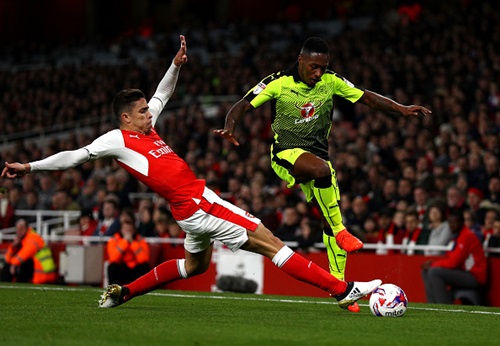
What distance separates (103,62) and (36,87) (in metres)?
2.66

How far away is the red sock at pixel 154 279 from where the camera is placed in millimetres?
8594

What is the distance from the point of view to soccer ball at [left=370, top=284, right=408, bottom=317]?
7996 millimetres

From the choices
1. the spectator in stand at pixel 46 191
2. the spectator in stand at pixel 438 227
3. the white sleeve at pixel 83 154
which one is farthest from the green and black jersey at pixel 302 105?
the spectator in stand at pixel 46 191

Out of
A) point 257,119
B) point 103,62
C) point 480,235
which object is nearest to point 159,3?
point 103,62

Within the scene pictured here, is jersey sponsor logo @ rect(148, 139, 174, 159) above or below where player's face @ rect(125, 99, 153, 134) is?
below

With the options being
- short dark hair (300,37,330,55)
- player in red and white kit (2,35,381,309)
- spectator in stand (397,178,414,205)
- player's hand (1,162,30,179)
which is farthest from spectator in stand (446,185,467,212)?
player's hand (1,162,30,179)

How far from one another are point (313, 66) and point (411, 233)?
19.2 feet

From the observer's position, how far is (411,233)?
14.0 metres

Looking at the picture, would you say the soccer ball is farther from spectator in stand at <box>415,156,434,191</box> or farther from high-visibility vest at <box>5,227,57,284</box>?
high-visibility vest at <box>5,227,57,284</box>

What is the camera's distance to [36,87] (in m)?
30.4

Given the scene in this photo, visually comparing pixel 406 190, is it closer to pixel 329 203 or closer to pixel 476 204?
pixel 476 204

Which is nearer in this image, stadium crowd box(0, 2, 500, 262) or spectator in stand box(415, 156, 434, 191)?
stadium crowd box(0, 2, 500, 262)

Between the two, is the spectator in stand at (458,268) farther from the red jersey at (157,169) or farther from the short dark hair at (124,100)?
the short dark hair at (124,100)

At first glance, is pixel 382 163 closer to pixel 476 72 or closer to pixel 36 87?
pixel 476 72
